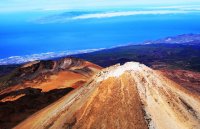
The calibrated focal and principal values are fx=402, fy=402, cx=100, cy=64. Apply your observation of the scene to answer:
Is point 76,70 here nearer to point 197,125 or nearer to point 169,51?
point 197,125

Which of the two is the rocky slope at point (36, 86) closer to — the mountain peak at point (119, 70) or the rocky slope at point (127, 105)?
the rocky slope at point (127, 105)

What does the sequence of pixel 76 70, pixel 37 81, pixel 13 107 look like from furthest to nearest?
pixel 76 70
pixel 37 81
pixel 13 107

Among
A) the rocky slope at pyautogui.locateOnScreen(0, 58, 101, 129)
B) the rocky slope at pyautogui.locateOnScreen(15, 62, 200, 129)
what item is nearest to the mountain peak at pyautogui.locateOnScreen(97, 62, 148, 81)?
the rocky slope at pyautogui.locateOnScreen(15, 62, 200, 129)

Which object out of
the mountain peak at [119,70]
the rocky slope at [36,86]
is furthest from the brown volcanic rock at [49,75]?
the mountain peak at [119,70]

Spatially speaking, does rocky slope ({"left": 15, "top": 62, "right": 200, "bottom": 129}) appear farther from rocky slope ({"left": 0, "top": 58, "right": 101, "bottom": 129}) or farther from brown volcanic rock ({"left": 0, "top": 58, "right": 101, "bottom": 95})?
brown volcanic rock ({"left": 0, "top": 58, "right": 101, "bottom": 95})

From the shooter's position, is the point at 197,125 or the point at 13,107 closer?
the point at 197,125

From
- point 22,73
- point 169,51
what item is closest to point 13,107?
point 22,73
